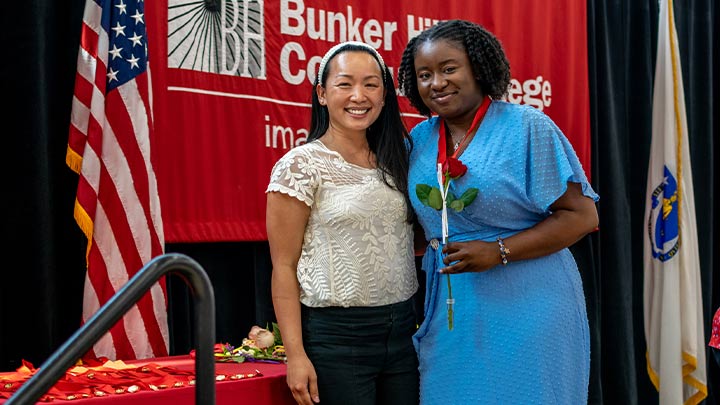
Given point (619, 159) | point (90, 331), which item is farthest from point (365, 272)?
point (619, 159)

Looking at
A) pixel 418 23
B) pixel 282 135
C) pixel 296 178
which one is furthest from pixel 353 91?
pixel 418 23

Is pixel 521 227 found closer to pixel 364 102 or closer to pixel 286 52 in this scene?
pixel 364 102

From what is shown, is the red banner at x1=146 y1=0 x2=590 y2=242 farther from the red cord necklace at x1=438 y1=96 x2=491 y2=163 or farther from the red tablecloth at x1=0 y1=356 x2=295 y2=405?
the red cord necklace at x1=438 y1=96 x2=491 y2=163

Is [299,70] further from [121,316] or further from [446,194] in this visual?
[121,316]

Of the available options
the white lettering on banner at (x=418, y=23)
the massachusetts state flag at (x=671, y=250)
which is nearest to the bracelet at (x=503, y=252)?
the white lettering on banner at (x=418, y=23)

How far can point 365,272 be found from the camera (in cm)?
206

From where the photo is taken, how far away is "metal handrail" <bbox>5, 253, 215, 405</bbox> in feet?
3.91

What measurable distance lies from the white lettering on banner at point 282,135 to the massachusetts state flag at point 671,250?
2.26 meters

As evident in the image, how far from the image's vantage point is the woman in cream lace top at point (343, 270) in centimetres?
204

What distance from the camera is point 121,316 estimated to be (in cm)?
126

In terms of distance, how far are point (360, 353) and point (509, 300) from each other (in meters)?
0.39

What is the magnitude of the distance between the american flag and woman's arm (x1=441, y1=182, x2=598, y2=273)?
1.24 meters

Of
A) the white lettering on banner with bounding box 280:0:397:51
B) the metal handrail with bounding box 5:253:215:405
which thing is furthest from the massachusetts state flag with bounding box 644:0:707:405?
the metal handrail with bounding box 5:253:215:405

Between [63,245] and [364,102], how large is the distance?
54.4 inches
